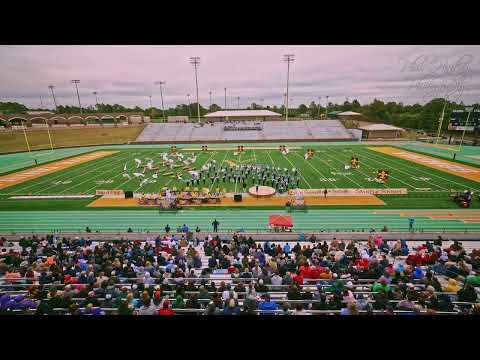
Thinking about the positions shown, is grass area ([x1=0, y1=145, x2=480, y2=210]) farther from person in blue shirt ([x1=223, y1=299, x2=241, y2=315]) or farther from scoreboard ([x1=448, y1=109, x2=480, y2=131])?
scoreboard ([x1=448, y1=109, x2=480, y2=131])

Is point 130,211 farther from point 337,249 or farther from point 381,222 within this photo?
point 381,222

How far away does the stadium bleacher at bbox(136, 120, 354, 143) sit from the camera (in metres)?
39.7

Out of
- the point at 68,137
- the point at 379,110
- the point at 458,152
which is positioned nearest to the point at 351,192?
the point at 458,152

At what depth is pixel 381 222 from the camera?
462 inches

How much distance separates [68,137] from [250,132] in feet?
88.4

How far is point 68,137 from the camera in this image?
38625mm

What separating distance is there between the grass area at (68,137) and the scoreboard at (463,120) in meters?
41.9

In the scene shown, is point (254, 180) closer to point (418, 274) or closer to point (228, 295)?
point (418, 274)

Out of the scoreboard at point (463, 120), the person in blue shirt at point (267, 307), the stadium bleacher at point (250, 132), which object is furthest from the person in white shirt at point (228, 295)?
the scoreboard at point (463, 120)

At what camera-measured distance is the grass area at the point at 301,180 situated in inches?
579

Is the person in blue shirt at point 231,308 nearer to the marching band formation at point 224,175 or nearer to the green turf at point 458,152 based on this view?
the marching band formation at point 224,175

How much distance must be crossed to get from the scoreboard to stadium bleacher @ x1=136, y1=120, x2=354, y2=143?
1142 centimetres

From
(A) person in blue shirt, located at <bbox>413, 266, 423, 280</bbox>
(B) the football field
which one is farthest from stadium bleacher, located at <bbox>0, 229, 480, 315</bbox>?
(B) the football field
